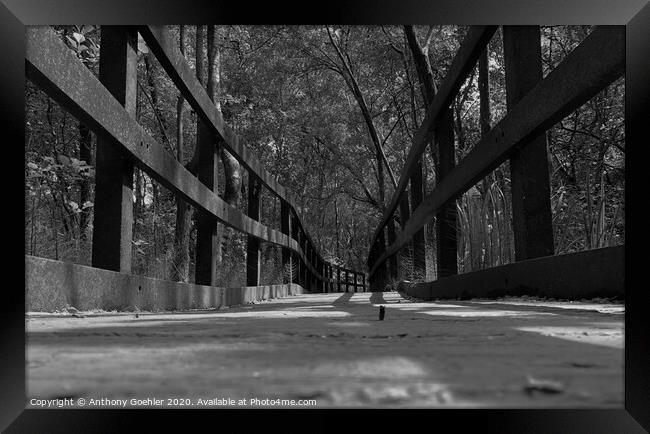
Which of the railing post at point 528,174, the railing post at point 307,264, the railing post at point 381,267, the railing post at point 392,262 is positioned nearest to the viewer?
the railing post at point 528,174

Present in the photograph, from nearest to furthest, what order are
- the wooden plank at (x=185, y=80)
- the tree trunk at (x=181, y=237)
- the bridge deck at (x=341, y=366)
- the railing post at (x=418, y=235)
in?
the bridge deck at (x=341, y=366), the wooden plank at (x=185, y=80), the tree trunk at (x=181, y=237), the railing post at (x=418, y=235)

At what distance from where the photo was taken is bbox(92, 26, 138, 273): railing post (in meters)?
2.09

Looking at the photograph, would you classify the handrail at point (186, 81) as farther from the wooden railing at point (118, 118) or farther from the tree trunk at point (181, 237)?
the tree trunk at point (181, 237)

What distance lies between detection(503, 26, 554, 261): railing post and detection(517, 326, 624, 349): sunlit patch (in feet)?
3.93

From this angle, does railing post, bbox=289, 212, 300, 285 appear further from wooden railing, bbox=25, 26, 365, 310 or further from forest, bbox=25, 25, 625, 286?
wooden railing, bbox=25, 26, 365, 310

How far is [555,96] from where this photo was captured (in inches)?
78.1

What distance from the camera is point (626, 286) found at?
98 cm

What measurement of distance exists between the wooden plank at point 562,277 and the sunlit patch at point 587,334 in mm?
484

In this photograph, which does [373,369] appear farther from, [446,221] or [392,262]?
[392,262]

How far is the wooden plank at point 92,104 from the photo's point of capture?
1.49 m

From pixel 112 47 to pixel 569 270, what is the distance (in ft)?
5.33

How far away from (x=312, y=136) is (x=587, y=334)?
16644 mm

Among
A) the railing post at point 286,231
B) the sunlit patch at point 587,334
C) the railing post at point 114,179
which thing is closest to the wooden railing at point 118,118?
the railing post at point 114,179
